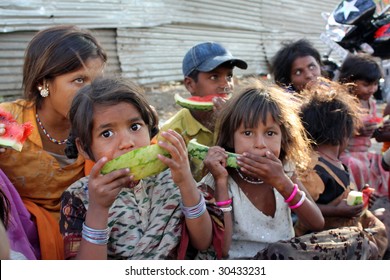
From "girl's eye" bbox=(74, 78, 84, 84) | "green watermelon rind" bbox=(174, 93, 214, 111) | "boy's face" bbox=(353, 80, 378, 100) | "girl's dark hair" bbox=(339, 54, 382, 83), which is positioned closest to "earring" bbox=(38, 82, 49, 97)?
"girl's eye" bbox=(74, 78, 84, 84)

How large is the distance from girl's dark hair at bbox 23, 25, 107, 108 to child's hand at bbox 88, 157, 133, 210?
1125mm

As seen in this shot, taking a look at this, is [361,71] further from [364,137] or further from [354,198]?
[354,198]

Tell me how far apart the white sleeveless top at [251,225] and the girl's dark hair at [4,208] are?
1130 millimetres

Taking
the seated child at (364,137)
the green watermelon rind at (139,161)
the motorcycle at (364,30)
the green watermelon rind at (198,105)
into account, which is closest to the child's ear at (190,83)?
the green watermelon rind at (198,105)

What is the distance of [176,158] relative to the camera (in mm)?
2273

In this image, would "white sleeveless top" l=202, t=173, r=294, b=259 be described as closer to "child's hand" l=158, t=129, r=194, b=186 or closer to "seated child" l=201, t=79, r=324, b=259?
"seated child" l=201, t=79, r=324, b=259

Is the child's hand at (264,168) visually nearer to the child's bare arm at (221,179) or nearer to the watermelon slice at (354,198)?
the child's bare arm at (221,179)

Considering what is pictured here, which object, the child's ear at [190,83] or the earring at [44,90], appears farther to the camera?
the child's ear at [190,83]

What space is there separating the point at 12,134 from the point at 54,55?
0.67m

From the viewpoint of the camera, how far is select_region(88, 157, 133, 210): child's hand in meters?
2.16

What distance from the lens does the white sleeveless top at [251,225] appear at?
2895 millimetres

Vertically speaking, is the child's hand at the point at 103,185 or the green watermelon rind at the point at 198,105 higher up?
the child's hand at the point at 103,185

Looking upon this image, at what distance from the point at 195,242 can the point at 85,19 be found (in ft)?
24.9
